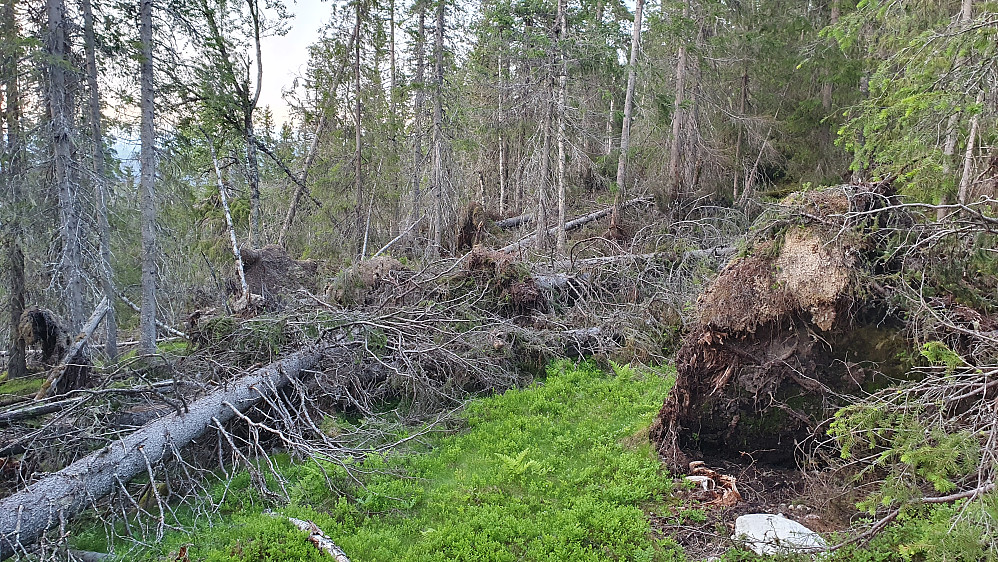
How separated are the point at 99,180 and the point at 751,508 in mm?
9713

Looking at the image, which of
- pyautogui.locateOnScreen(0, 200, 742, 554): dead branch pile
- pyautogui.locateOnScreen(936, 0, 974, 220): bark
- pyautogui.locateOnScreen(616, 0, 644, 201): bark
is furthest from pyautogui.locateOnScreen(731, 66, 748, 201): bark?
pyautogui.locateOnScreen(936, 0, 974, 220): bark

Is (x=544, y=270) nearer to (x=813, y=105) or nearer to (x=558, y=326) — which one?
(x=558, y=326)

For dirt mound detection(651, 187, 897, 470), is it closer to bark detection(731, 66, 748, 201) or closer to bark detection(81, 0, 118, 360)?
bark detection(81, 0, 118, 360)

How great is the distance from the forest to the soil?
27 mm

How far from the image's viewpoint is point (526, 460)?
18.7 feet

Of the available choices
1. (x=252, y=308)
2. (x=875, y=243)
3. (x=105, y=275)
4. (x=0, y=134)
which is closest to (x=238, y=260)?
(x=252, y=308)

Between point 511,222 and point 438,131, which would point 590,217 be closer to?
point 511,222

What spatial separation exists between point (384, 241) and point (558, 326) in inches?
360

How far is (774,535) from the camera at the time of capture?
12.5ft

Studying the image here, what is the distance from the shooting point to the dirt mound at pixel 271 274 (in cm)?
1120

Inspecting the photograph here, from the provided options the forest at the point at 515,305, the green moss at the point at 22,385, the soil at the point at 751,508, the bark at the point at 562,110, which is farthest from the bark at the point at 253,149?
the soil at the point at 751,508

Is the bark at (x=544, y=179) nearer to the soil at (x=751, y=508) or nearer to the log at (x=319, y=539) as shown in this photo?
the soil at (x=751, y=508)

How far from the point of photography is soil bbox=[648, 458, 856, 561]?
4070 millimetres

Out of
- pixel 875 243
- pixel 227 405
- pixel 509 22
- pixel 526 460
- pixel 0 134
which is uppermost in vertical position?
pixel 509 22
